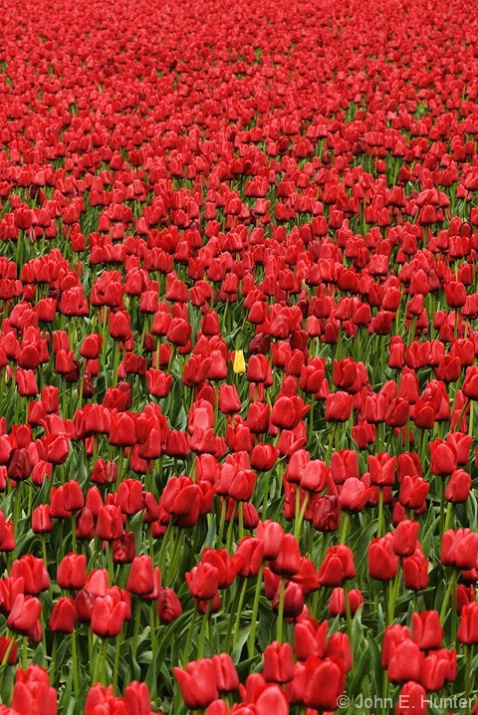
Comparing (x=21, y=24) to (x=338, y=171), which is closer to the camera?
(x=338, y=171)

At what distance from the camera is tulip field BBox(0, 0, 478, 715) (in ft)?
7.38

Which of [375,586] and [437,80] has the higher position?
[437,80]

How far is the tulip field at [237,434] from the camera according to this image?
2.25m

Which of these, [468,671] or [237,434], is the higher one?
[237,434]

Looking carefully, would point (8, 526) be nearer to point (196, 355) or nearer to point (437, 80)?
point (196, 355)

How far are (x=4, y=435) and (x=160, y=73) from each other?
1134cm

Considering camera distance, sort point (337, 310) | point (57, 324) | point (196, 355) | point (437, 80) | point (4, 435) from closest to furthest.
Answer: point (4, 435) < point (196, 355) < point (337, 310) < point (57, 324) < point (437, 80)

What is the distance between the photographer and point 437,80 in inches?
416

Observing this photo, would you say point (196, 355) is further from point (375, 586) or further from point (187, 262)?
point (187, 262)

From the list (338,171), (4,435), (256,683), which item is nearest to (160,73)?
(338,171)

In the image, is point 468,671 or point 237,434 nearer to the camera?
point 468,671

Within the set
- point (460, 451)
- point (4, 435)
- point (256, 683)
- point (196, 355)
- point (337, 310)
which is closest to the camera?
point (256, 683)

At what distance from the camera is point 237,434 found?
291 centimetres

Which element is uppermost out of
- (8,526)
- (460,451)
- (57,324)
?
(460,451)
